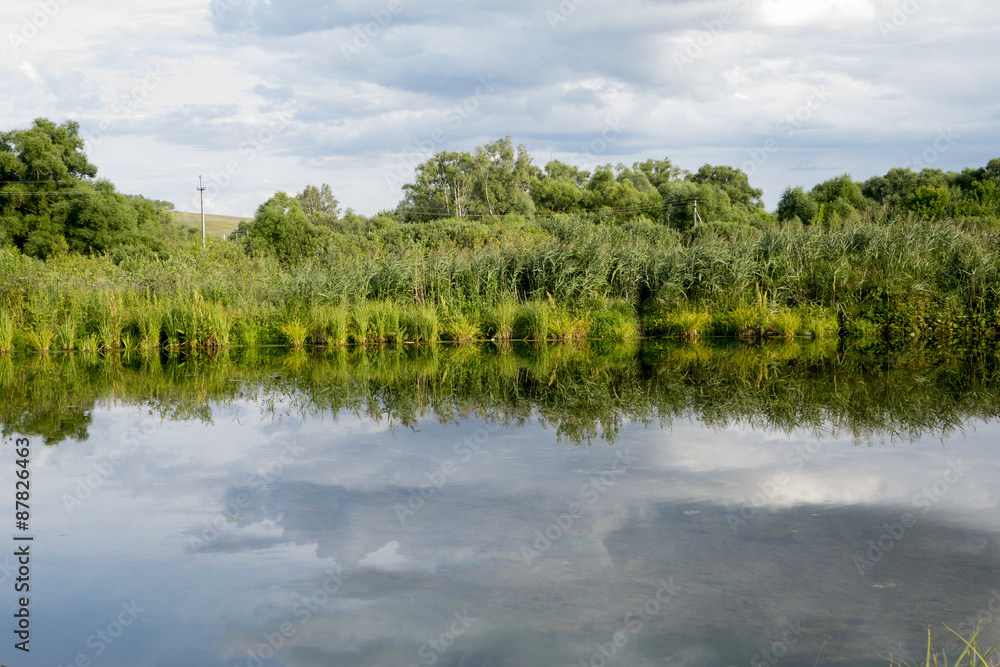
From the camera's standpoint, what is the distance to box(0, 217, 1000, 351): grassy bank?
17.5m

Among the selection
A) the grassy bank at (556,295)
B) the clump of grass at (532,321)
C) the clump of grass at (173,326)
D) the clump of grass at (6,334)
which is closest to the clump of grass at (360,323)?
the grassy bank at (556,295)

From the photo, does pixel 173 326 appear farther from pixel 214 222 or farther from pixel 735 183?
pixel 214 222

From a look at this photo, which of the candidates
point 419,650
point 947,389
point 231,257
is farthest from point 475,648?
point 231,257

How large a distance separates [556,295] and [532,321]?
1.44 meters

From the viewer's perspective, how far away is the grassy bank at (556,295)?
1755 cm

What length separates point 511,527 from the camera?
210 inches

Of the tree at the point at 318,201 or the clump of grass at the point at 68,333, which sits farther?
the tree at the point at 318,201

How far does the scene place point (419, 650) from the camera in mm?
3686

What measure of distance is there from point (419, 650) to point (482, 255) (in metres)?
17.3

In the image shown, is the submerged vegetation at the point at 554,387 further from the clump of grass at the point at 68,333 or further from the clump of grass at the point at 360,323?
the clump of grass at the point at 360,323

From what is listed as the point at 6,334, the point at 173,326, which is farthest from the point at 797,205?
the point at 6,334

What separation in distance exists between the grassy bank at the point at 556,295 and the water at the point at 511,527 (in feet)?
24.4

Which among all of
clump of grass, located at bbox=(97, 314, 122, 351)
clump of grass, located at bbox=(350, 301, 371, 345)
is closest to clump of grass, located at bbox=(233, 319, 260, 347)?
clump of grass, located at bbox=(350, 301, 371, 345)

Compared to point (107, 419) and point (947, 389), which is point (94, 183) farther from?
point (947, 389)
